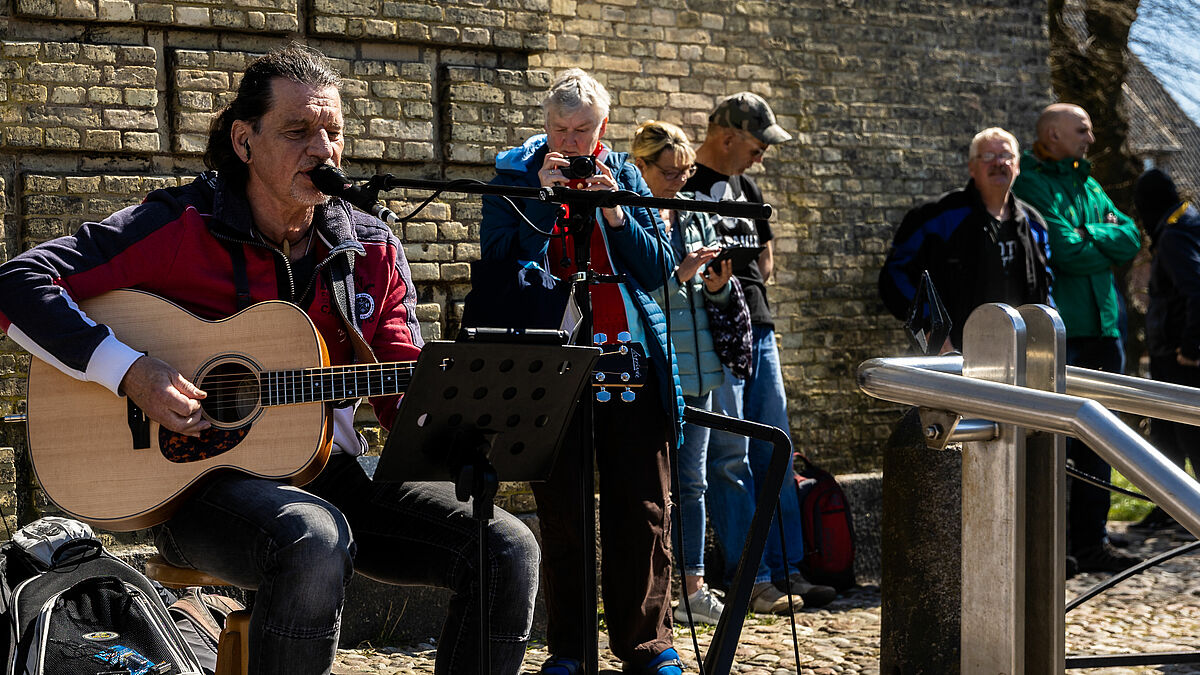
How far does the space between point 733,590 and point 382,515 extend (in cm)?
106

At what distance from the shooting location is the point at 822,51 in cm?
726

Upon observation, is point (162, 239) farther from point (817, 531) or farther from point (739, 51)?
point (739, 51)

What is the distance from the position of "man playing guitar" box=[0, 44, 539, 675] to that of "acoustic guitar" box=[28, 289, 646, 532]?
0.07ft

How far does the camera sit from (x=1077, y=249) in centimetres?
683

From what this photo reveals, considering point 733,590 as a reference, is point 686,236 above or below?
above

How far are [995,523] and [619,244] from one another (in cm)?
255

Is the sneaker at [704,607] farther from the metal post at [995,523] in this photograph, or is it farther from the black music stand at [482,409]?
the metal post at [995,523]

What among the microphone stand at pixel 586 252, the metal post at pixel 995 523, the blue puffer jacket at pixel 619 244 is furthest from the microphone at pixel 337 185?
the metal post at pixel 995 523

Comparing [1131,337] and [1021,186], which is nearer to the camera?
[1021,186]

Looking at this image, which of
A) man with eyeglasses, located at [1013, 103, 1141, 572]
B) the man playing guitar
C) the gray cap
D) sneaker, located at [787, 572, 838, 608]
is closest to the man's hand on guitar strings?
the man playing guitar

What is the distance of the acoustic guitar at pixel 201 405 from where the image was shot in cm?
303

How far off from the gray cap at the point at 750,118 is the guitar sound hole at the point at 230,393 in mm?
3285

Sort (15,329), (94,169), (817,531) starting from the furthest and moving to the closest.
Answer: (817,531) → (94,169) → (15,329)

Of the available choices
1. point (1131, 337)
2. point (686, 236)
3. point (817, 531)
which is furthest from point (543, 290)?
point (1131, 337)
